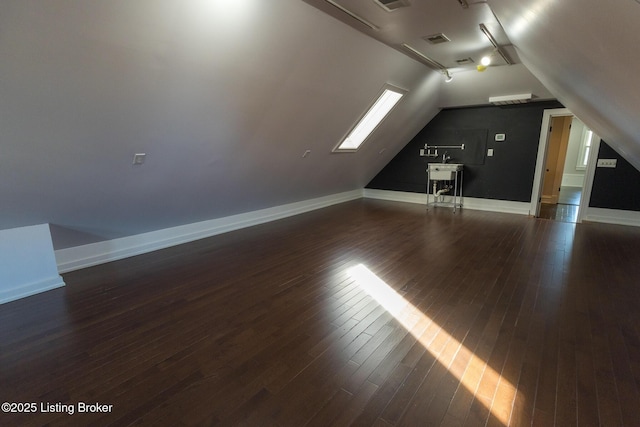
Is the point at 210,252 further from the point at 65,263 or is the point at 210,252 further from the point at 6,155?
the point at 6,155

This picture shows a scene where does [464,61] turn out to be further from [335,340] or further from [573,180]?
[573,180]

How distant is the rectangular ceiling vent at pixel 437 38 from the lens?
369cm

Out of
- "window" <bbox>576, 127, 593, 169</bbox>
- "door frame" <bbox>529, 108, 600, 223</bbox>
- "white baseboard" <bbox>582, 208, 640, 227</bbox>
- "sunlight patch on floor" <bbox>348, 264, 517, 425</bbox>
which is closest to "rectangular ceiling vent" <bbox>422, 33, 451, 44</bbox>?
"sunlight patch on floor" <bbox>348, 264, 517, 425</bbox>

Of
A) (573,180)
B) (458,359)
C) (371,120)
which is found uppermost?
(371,120)

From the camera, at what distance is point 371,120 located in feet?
19.3

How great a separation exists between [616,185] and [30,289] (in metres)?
8.54

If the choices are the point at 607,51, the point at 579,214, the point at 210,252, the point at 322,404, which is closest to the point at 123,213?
the point at 210,252

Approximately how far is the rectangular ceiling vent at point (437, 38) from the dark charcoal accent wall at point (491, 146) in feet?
10.6

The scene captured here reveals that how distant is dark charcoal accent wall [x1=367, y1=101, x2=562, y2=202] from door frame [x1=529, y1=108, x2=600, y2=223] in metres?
0.08

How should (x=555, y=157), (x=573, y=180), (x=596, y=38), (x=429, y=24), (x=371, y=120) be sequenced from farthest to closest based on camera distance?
(x=573, y=180), (x=555, y=157), (x=371, y=120), (x=429, y=24), (x=596, y=38)

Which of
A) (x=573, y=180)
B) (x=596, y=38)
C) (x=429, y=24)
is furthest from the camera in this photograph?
(x=573, y=180)

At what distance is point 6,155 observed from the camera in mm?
2223

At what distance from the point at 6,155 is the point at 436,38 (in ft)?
14.6

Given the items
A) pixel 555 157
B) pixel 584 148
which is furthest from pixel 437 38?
pixel 584 148
